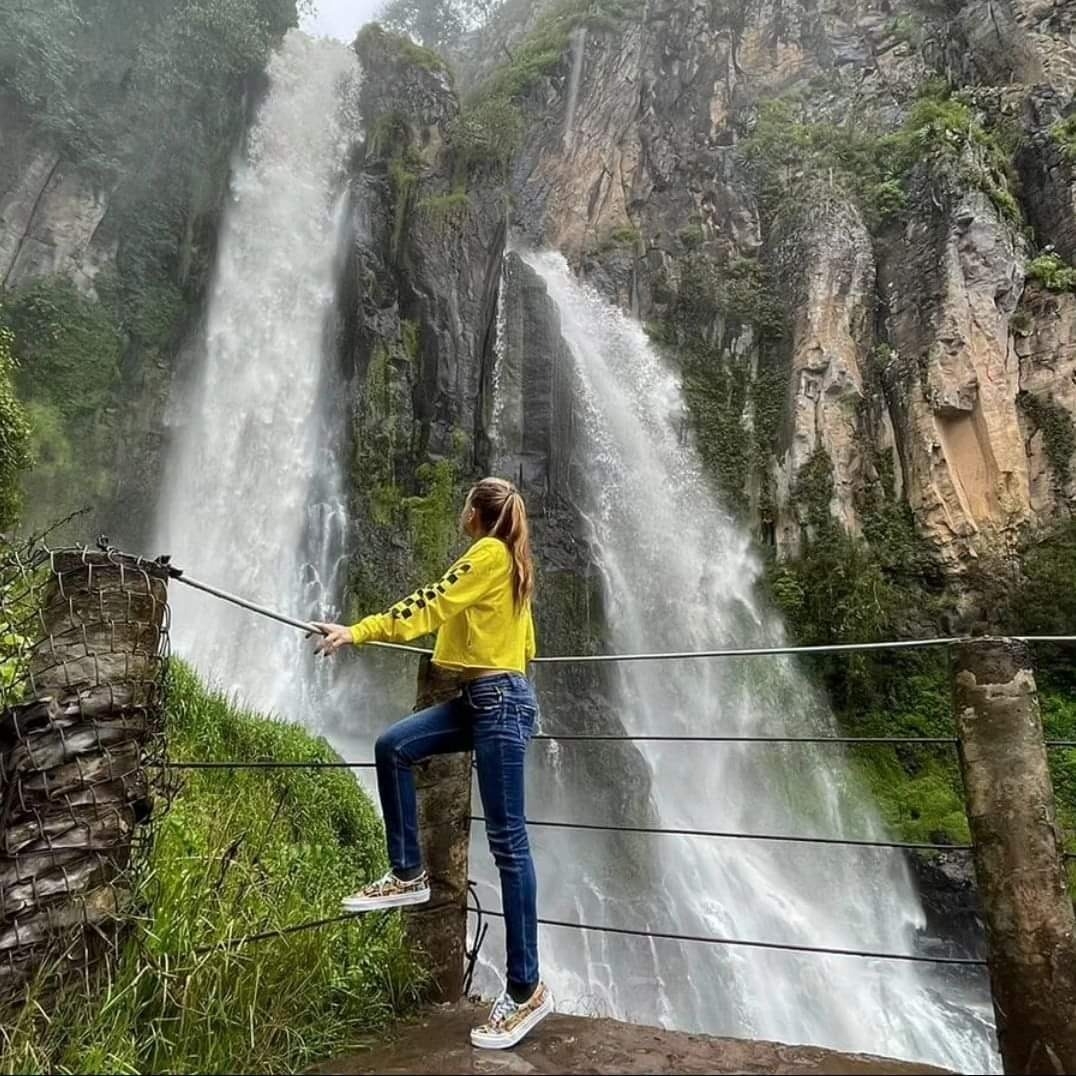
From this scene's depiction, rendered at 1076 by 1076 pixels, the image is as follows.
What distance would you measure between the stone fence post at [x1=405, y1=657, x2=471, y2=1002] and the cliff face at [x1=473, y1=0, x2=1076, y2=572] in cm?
1322

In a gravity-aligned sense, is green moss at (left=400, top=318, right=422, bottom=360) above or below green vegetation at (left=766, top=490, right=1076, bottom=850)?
above

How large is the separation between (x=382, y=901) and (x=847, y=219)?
59.2 feet

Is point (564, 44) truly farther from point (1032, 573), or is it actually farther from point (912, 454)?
point (1032, 573)

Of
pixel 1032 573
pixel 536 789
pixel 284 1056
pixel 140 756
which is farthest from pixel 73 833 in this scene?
pixel 1032 573

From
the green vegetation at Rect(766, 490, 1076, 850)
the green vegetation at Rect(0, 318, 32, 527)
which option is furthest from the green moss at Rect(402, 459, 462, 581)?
the green vegetation at Rect(766, 490, 1076, 850)

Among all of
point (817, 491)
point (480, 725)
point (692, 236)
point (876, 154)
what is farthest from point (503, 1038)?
point (876, 154)

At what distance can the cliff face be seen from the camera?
14680 mm

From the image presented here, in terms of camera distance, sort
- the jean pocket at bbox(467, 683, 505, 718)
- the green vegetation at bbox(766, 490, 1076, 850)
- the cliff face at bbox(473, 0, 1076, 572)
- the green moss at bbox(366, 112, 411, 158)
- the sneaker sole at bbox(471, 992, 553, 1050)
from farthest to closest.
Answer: the green moss at bbox(366, 112, 411, 158), the cliff face at bbox(473, 0, 1076, 572), the green vegetation at bbox(766, 490, 1076, 850), the jean pocket at bbox(467, 683, 505, 718), the sneaker sole at bbox(471, 992, 553, 1050)

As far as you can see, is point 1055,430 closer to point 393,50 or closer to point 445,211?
point 445,211

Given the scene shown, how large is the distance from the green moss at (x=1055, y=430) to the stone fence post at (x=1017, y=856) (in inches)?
564

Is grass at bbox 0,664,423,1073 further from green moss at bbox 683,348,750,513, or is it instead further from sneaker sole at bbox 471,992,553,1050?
green moss at bbox 683,348,750,513

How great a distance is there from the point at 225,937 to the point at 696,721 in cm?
1094

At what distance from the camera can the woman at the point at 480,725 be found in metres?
2.24

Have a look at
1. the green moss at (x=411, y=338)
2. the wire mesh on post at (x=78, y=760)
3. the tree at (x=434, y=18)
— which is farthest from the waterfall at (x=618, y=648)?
the tree at (x=434, y=18)
